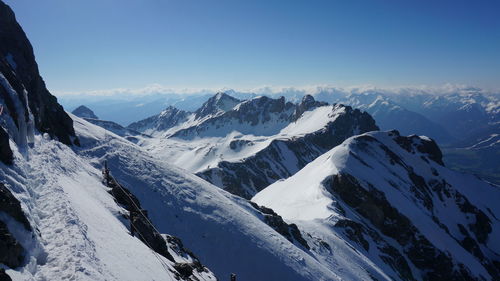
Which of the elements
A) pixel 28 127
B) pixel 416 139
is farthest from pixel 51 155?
pixel 416 139

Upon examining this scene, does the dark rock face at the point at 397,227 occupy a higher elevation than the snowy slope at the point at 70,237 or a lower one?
lower

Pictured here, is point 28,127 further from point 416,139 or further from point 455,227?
point 416,139

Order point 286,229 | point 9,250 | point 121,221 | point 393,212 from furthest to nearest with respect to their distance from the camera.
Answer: point 393,212 < point 286,229 < point 121,221 < point 9,250

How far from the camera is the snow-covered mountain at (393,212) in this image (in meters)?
64.8

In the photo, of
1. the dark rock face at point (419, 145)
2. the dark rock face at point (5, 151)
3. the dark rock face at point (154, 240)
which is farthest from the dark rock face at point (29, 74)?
the dark rock face at point (419, 145)

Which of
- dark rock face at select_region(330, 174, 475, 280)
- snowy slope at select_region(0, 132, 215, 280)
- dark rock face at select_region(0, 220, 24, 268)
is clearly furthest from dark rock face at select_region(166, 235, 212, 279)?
dark rock face at select_region(330, 174, 475, 280)

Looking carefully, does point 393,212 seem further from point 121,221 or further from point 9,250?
point 9,250

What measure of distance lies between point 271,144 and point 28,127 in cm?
15250

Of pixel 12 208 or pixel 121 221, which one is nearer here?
pixel 12 208

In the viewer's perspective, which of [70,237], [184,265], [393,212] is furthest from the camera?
[393,212]

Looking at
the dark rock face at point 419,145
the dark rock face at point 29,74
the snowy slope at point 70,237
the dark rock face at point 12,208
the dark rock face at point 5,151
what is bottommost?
the dark rock face at point 419,145

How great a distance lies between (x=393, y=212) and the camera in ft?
238

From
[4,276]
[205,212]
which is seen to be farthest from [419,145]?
[4,276]

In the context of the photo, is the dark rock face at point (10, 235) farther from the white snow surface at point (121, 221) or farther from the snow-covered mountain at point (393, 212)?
the snow-covered mountain at point (393, 212)
